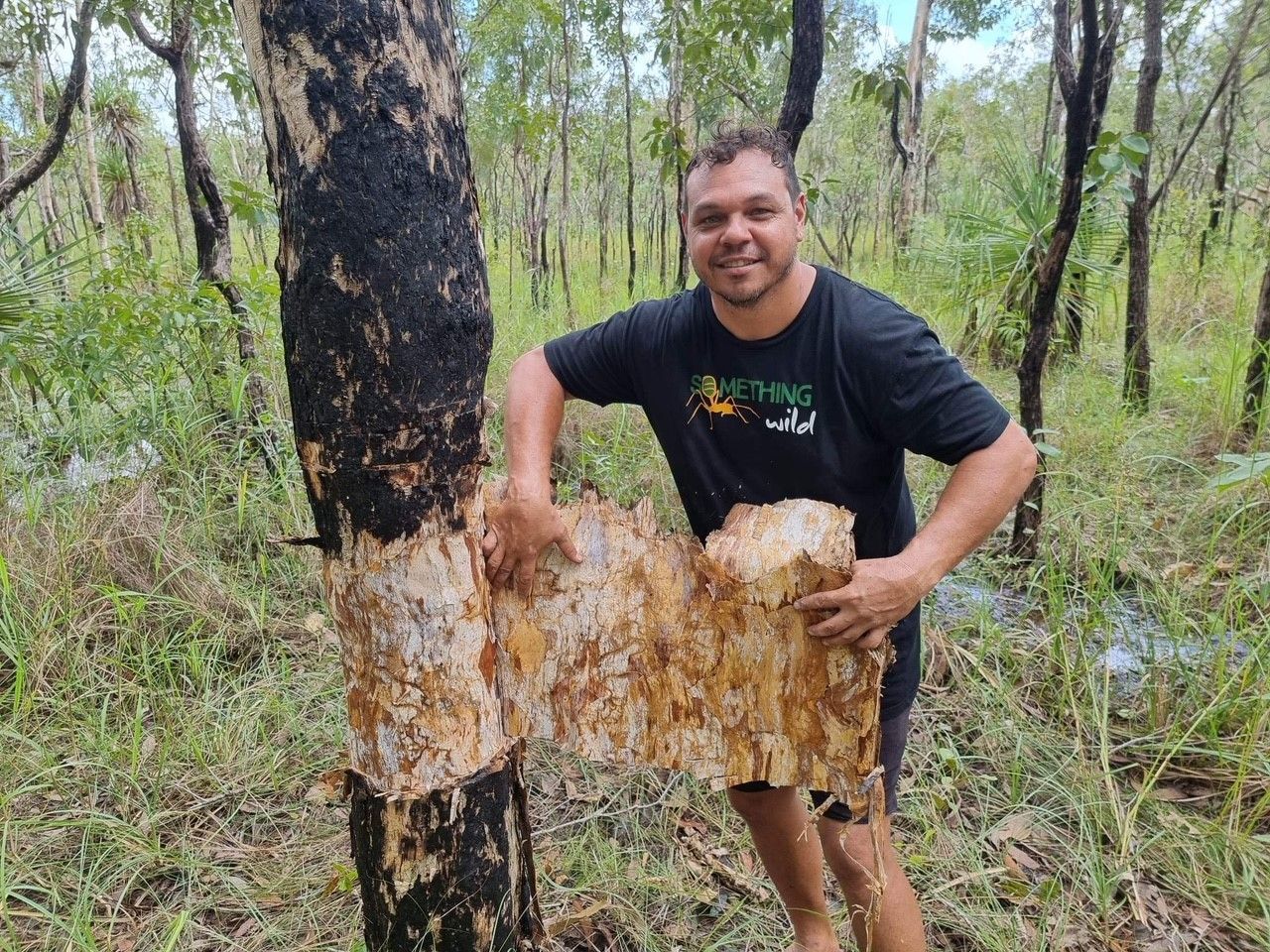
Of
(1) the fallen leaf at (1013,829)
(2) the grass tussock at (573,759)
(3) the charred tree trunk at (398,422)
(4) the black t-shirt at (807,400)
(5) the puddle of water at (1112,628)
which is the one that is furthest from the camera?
(5) the puddle of water at (1112,628)

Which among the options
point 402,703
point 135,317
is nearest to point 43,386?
point 135,317

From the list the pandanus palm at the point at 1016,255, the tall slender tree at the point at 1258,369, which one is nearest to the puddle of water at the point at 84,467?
the pandanus palm at the point at 1016,255

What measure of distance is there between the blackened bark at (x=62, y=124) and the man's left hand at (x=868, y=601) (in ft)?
13.8

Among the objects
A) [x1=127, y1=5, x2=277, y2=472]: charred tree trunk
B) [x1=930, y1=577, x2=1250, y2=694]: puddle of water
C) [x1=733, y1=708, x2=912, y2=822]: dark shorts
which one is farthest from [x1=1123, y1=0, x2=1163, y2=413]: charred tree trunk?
[x1=127, y1=5, x2=277, y2=472]: charred tree trunk

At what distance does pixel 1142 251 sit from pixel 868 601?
14.6ft

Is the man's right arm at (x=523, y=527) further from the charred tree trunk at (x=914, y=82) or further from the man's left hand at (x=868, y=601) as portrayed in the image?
the charred tree trunk at (x=914, y=82)

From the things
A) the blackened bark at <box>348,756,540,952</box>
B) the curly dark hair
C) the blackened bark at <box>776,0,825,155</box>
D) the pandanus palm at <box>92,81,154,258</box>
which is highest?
the pandanus palm at <box>92,81,154,258</box>

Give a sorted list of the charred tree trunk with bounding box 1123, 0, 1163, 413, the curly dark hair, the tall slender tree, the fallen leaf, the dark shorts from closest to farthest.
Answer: the curly dark hair, the dark shorts, the fallen leaf, the tall slender tree, the charred tree trunk with bounding box 1123, 0, 1163, 413

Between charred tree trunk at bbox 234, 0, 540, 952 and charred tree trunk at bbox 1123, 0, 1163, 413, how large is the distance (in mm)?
4395

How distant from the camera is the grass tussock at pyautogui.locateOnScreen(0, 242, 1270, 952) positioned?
6.21 feet

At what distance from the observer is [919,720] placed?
2.51 metres

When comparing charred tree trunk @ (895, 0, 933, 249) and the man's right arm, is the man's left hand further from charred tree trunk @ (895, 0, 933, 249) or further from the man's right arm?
charred tree trunk @ (895, 0, 933, 249)

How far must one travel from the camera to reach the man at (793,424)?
4.61 feet

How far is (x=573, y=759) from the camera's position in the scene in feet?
8.29
